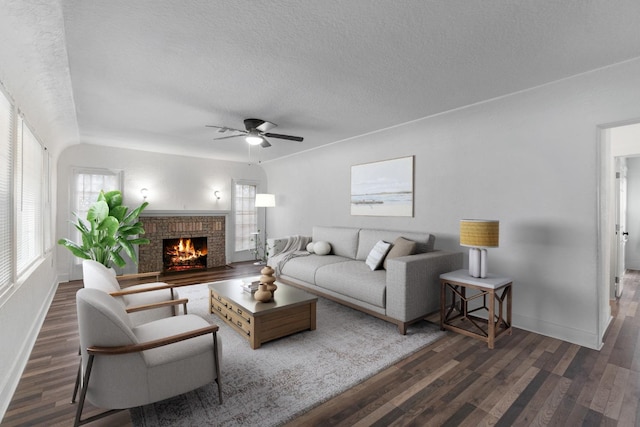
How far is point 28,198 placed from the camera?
11.3 ft

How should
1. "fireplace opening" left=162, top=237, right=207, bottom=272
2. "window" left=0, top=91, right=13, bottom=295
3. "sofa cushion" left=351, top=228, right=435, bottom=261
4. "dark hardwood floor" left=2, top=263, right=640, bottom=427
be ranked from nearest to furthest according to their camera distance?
"dark hardwood floor" left=2, top=263, right=640, bottom=427 < "window" left=0, top=91, right=13, bottom=295 < "sofa cushion" left=351, top=228, right=435, bottom=261 < "fireplace opening" left=162, top=237, right=207, bottom=272

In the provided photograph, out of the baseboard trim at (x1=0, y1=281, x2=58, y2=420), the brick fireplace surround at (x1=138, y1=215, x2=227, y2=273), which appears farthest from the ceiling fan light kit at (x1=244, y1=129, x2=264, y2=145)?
the brick fireplace surround at (x1=138, y1=215, x2=227, y2=273)

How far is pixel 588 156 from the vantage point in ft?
9.64

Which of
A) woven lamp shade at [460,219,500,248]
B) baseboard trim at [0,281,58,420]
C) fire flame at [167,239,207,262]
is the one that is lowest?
baseboard trim at [0,281,58,420]

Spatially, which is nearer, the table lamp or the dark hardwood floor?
the dark hardwood floor

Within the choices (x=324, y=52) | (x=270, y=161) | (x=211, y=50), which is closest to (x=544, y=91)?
(x=324, y=52)

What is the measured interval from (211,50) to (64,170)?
5.03 m

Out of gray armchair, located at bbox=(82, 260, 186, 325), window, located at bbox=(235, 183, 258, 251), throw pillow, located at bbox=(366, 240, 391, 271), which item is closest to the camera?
gray armchair, located at bbox=(82, 260, 186, 325)

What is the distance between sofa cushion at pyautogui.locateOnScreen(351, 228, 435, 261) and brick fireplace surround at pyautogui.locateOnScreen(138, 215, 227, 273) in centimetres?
390

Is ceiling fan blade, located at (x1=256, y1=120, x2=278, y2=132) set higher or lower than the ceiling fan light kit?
higher

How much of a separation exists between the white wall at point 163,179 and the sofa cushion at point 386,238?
12.9 feet

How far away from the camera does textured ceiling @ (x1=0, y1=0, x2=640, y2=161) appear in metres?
1.97

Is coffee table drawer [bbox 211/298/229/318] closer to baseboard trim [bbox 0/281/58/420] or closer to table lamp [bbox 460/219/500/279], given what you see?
baseboard trim [bbox 0/281/58/420]

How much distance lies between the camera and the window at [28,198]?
2.98 meters
